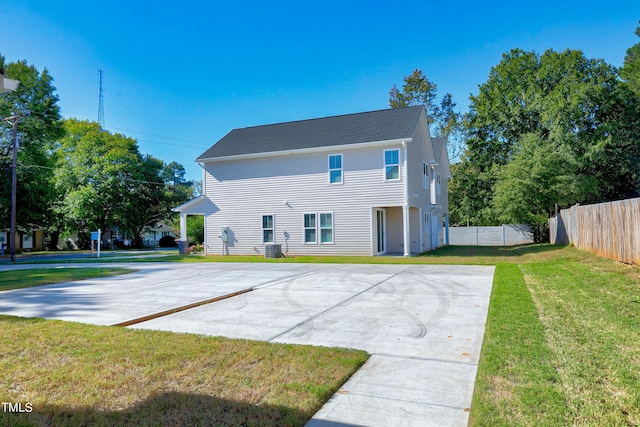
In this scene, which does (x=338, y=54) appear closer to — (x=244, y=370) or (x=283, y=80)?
(x=283, y=80)

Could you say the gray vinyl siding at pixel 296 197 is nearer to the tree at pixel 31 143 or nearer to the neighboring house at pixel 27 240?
the tree at pixel 31 143

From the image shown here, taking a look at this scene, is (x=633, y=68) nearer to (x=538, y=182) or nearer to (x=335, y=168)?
(x=538, y=182)

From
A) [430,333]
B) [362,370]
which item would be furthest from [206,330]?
[430,333]

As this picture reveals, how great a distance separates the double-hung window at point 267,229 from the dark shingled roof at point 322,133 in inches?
132

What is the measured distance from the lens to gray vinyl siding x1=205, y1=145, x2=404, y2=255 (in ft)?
57.3

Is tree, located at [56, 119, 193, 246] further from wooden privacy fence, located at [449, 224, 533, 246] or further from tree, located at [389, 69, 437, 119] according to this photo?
wooden privacy fence, located at [449, 224, 533, 246]

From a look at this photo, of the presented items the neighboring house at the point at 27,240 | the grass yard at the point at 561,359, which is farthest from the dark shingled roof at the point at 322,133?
the neighboring house at the point at 27,240

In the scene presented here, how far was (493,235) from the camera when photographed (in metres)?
30.0

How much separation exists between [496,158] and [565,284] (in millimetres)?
23428

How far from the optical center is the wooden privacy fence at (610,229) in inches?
369

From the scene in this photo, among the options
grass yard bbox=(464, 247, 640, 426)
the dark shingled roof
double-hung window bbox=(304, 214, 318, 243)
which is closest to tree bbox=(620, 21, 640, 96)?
the dark shingled roof

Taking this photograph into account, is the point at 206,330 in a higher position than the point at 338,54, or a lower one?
lower

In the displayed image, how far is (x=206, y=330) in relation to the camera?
5.18 m

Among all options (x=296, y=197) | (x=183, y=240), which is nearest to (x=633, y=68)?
(x=296, y=197)
